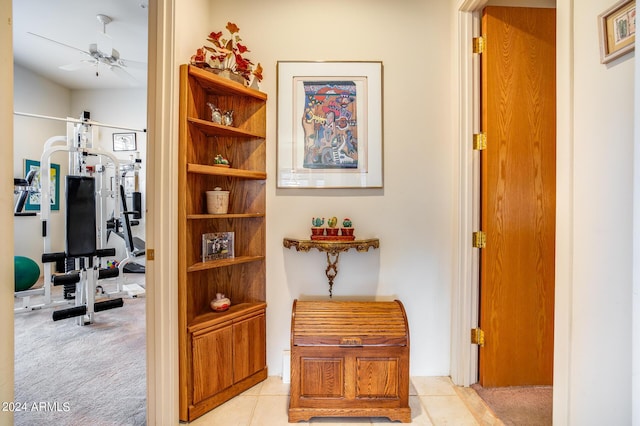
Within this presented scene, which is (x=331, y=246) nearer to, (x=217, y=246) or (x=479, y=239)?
(x=217, y=246)

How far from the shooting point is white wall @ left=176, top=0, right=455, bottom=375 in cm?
194

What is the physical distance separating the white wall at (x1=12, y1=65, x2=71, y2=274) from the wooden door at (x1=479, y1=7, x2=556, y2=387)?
5.53 meters

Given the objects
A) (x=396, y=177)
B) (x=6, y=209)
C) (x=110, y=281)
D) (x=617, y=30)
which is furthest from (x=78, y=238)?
(x=617, y=30)

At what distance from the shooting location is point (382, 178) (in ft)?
6.36

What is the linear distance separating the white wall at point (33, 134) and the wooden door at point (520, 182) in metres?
5.53

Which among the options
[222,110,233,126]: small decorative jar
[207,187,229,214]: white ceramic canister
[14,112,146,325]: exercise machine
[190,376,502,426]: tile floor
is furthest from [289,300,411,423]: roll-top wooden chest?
[14,112,146,325]: exercise machine

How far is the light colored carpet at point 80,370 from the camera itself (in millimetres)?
1612

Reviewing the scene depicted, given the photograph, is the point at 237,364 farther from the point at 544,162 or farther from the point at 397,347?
the point at 544,162

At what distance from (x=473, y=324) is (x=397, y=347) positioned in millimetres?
659

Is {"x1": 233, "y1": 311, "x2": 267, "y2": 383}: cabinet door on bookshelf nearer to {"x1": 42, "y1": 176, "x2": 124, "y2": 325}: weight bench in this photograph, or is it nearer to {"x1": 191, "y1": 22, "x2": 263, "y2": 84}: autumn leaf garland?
{"x1": 191, "y1": 22, "x2": 263, "y2": 84}: autumn leaf garland

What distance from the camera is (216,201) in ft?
5.73

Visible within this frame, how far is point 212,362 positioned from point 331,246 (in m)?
0.98

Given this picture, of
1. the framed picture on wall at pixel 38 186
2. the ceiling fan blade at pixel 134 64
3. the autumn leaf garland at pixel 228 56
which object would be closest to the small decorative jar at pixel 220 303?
the autumn leaf garland at pixel 228 56

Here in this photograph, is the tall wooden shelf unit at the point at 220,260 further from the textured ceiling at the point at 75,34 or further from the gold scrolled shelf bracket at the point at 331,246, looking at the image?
the textured ceiling at the point at 75,34
